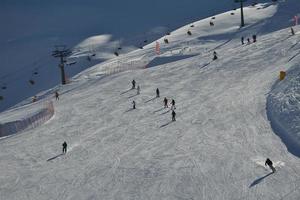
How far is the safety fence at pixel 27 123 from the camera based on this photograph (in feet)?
137

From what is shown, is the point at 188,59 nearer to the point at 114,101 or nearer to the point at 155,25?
the point at 114,101

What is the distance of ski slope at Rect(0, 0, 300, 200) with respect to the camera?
80.4 feet

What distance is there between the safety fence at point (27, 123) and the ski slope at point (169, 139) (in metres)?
1.30

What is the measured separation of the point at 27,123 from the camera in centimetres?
4281

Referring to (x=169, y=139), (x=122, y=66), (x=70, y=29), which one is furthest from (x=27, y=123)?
(x=70, y=29)

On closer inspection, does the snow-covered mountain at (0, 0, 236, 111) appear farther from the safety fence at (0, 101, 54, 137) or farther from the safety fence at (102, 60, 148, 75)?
the safety fence at (0, 101, 54, 137)

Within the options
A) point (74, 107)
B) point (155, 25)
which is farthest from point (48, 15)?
point (74, 107)

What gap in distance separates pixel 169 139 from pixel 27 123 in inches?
653

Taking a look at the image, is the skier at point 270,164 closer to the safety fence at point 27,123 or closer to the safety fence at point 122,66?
the safety fence at point 27,123

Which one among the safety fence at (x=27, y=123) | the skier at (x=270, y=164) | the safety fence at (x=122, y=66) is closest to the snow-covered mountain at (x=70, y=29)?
the safety fence at (x=122, y=66)

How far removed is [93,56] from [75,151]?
47.6 metres

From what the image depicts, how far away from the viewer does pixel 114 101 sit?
44.8 metres

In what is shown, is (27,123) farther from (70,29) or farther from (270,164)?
(70,29)

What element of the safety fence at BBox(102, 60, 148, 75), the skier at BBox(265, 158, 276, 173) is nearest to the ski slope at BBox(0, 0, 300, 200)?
the skier at BBox(265, 158, 276, 173)
